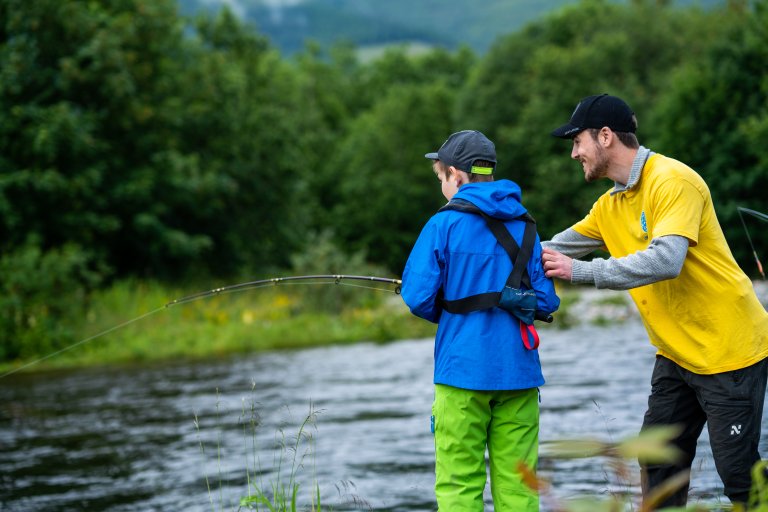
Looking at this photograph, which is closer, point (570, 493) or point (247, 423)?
point (570, 493)

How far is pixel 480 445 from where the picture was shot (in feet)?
13.3

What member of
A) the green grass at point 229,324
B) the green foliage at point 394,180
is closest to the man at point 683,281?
the green grass at point 229,324

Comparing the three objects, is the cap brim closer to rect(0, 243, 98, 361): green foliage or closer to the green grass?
the green grass

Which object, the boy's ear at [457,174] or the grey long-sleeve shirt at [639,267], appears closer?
the grey long-sleeve shirt at [639,267]

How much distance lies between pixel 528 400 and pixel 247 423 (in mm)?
7143

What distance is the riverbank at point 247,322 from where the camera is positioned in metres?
19.1

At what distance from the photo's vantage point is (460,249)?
402 cm

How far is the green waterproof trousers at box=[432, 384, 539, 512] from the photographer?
3965 millimetres

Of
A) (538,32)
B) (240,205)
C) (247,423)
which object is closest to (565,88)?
(538,32)

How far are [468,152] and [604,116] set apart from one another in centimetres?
57

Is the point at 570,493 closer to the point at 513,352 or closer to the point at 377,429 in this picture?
the point at 513,352

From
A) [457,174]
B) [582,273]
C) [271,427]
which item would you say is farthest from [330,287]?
[582,273]

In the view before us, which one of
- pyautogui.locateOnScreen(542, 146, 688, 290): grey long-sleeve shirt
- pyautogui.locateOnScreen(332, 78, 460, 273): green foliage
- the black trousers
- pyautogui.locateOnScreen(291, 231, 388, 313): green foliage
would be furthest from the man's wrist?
pyautogui.locateOnScreen(332, 78, 460, 273): green foliage

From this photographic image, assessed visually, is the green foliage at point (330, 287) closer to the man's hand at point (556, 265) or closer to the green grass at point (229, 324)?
the green grass at point (229, 324)
